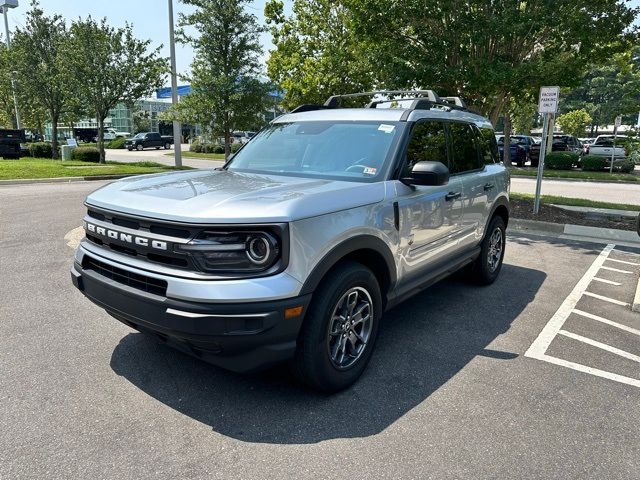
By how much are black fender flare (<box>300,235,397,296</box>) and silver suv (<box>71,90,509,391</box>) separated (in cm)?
1

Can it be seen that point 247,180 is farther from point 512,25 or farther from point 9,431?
point 512,25

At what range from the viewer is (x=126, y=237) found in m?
2.96

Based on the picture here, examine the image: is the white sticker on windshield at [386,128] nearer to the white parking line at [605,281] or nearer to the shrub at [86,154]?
the white parking line at [605,281]

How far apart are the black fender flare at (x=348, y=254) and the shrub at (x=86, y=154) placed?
78.8 feet

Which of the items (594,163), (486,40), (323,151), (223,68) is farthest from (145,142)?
(323,151)

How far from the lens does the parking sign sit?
9383mm

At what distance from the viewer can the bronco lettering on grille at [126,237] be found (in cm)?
279

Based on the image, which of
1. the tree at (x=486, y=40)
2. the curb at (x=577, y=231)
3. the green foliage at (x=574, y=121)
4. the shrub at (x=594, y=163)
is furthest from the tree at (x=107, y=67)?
the green foliage at (x=574, y=121)

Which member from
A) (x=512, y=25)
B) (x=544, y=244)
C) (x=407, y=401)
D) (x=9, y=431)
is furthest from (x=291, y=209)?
Result: (x=512, y=25)

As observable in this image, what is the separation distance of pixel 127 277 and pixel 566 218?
373 inches

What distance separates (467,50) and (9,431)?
10567mm

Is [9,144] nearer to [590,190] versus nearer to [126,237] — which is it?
[126,237]

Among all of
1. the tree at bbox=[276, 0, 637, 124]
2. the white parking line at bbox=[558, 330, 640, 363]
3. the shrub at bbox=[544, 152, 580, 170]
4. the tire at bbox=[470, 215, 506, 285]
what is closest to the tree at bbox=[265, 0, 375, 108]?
the tree at bbox=[276, 0, 637, 124]

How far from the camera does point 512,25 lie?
30.3 ft
